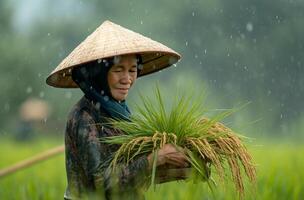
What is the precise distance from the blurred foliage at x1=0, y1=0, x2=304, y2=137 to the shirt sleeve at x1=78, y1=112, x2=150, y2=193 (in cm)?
2094

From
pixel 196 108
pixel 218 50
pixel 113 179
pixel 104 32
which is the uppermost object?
pixel 218 50

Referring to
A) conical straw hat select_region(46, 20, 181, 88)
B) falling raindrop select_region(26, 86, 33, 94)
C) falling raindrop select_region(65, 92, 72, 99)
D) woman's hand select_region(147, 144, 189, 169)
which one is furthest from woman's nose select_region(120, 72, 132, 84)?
falling raindrop select_region(65, 92, 72, 99)

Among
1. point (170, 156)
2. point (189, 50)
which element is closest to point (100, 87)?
point (170, 156)

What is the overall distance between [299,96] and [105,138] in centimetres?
2563

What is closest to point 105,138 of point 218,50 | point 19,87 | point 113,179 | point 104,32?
point 113,179

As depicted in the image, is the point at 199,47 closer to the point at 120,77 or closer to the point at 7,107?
the point at 7,107

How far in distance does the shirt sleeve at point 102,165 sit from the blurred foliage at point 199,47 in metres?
20.9

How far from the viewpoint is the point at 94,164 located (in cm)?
335

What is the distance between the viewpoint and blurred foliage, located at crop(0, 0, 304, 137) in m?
25.4

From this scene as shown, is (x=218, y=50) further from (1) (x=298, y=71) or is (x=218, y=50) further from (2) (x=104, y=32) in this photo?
(2) (x=104, y=32)

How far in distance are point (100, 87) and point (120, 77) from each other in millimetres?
96

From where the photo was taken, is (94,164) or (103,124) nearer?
(94,164)

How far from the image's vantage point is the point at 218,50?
2717 cm

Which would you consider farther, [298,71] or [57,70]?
[298,71]
